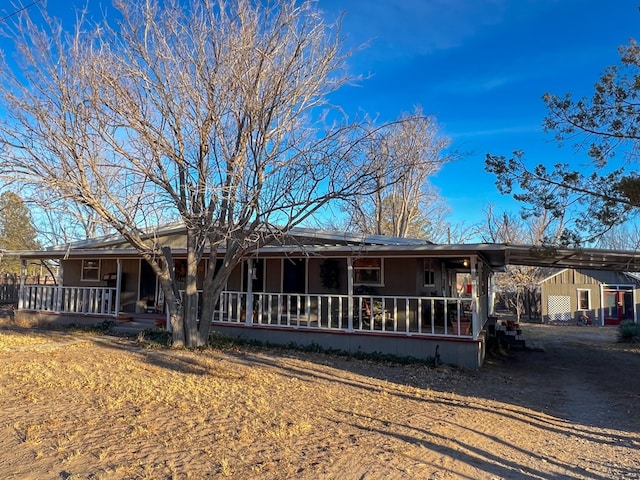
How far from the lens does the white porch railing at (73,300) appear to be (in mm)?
15289

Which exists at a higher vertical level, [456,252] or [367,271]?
[456,252]

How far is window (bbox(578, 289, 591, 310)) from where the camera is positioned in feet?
92.8

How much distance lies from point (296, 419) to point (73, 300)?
40.6 feet

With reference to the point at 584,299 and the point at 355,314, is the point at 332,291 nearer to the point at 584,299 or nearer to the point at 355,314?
the point at 355,314

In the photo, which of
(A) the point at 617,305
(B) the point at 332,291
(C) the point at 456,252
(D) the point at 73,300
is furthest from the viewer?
(A) the point at 617,305

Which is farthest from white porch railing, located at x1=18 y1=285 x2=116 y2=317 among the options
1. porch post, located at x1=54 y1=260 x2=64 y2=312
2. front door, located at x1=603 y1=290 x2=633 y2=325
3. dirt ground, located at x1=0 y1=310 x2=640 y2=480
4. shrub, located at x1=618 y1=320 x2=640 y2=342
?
front door, located at x1=603 y1=290 x2=633 y2=325

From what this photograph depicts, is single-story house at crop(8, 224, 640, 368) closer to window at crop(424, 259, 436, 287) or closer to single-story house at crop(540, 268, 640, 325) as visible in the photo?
window at crop(424, 259, 436, 287)

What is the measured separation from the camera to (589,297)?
2828cm

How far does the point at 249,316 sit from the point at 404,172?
595cm

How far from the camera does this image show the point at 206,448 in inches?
187

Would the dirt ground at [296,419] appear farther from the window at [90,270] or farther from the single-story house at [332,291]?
the window at [90,270]

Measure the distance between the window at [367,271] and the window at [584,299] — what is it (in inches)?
804

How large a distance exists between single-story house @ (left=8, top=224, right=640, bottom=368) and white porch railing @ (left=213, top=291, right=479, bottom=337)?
28mm

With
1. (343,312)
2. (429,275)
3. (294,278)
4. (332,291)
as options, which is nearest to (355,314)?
(343,312)
